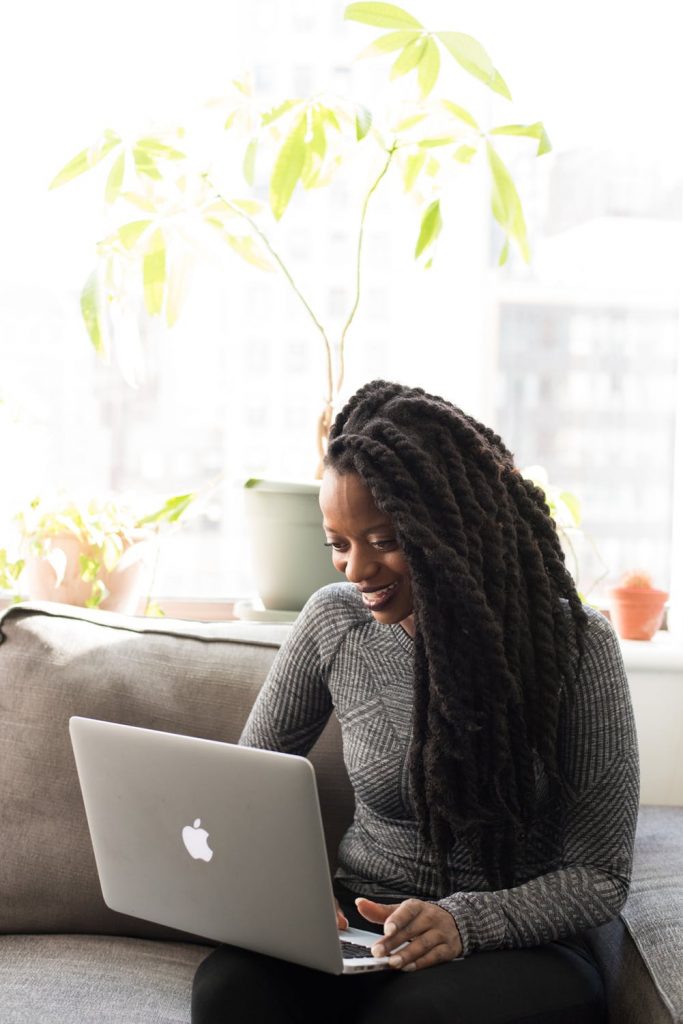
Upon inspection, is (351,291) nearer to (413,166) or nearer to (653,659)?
(413,166)

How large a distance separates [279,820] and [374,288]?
4.67 ft

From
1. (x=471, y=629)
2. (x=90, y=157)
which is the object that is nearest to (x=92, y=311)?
(x=90, y=157)

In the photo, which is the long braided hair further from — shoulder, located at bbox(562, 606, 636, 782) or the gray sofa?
the gray sofa

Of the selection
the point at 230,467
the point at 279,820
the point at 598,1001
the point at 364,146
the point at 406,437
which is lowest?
the point at 598,1001

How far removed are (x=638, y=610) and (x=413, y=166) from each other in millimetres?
867

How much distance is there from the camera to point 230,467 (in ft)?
7.29

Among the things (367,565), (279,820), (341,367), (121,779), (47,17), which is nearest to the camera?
(279,820)

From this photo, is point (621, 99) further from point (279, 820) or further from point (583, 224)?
point (279, 820)

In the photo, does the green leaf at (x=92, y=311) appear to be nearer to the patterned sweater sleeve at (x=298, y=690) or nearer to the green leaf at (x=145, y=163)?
the green leaf at (x=145, y=163)

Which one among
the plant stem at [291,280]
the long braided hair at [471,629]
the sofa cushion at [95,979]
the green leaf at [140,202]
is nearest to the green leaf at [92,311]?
the green leaf at [140,202]

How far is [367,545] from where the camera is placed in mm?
1295

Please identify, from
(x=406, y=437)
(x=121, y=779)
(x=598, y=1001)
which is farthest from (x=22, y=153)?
(x=598, y=1001)

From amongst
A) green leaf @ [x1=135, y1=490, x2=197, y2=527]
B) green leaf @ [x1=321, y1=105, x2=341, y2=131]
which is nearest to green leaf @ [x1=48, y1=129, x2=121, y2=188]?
green leaf @ [x1=321, y1=105, x2=341, y2=131]

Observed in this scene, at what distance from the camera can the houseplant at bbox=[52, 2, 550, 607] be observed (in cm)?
176
